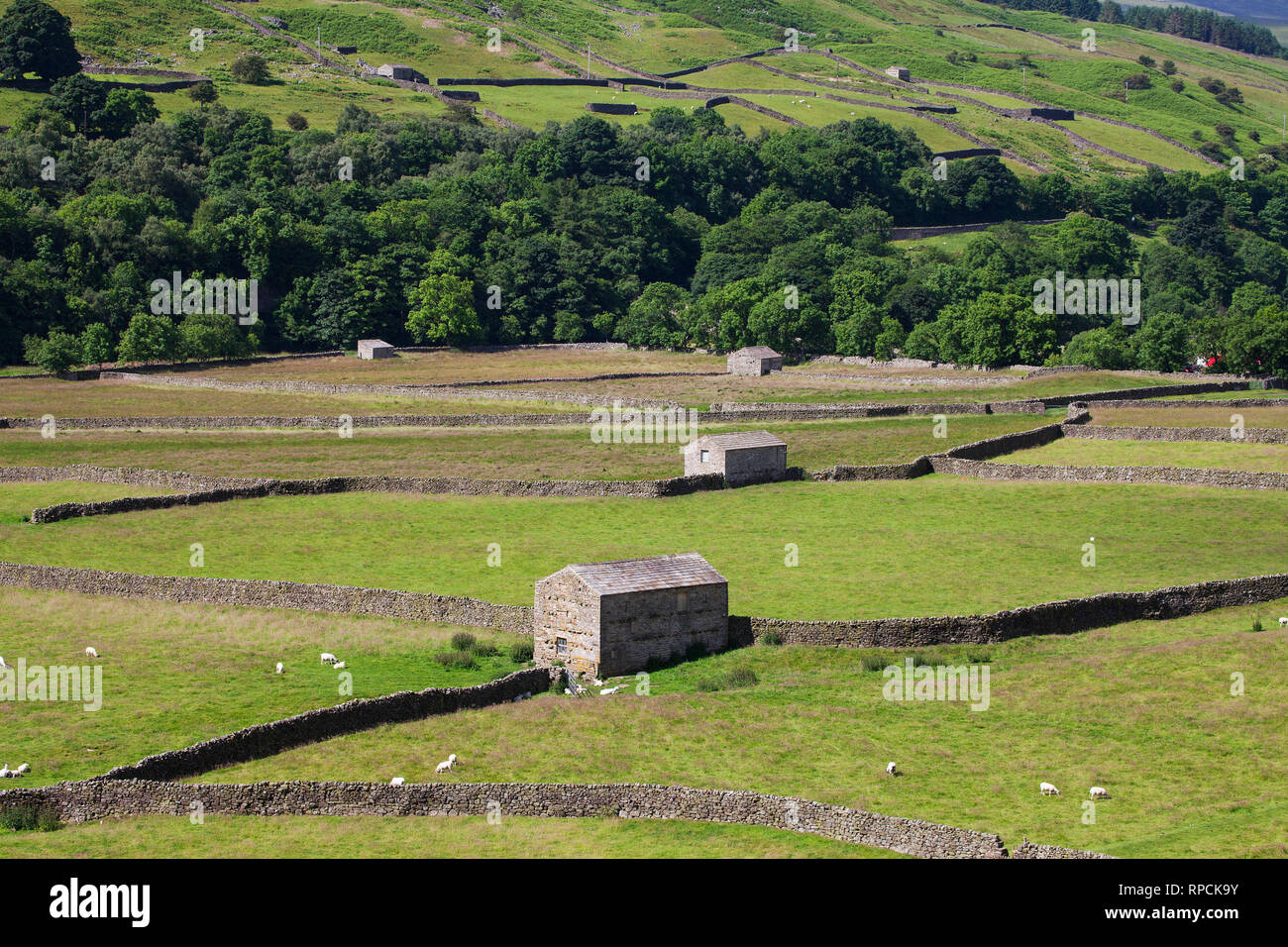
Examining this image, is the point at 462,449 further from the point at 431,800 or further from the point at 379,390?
the point at 431,800

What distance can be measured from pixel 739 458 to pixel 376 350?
56.7 meters

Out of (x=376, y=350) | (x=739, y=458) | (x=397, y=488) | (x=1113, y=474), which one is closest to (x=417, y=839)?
(x=397, y=488)

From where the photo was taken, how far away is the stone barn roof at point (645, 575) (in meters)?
42.6

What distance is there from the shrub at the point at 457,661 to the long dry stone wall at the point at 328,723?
222 cm

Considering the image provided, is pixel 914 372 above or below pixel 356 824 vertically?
above

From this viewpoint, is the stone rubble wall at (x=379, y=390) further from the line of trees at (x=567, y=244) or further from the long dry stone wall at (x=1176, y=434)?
the long dry stone wall at (x=1176, y=434)

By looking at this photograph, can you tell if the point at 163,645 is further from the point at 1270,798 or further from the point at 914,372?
the point at 914,372

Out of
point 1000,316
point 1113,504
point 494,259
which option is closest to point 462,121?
point 494,259

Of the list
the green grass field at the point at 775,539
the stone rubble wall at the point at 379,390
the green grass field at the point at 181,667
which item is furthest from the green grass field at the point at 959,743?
the stone rubble wall at the point at 379,390

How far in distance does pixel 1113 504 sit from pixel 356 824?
38278 mm

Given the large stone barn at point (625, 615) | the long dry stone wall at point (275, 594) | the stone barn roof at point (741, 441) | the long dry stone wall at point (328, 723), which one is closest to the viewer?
the long dry stone wall at point (328, 723)

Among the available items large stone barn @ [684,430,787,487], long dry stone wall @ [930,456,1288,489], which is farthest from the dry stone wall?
long dry stone wall @ [930,456,1288,489]

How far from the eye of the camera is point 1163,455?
70562 mm
